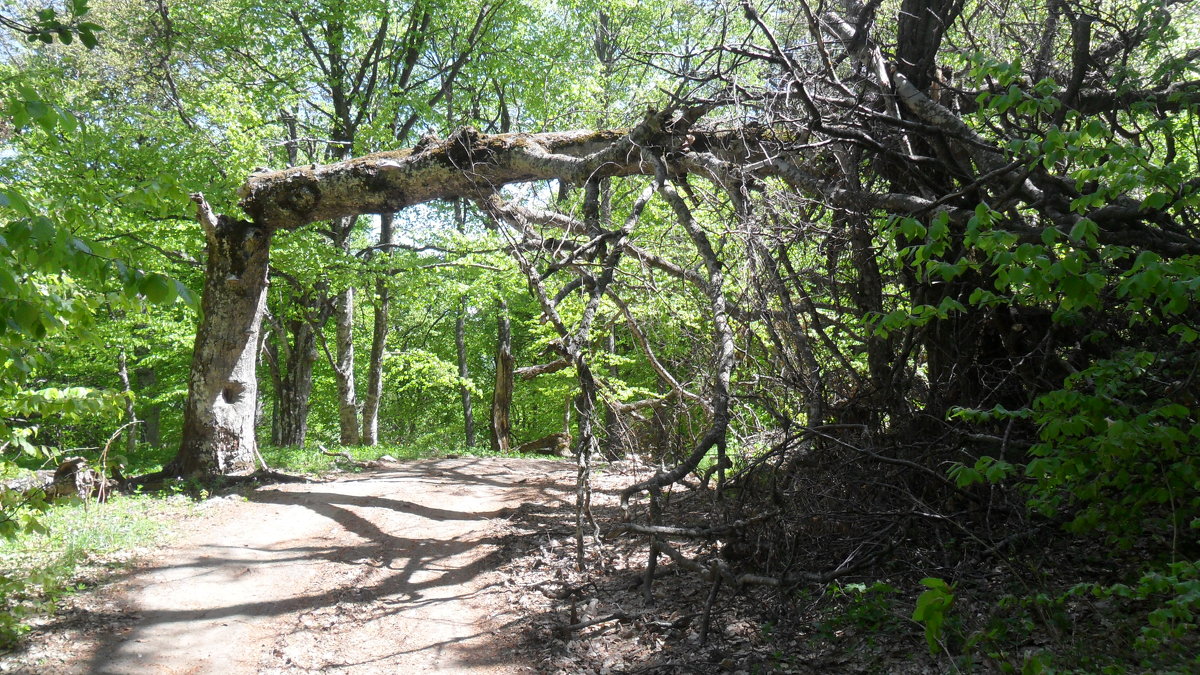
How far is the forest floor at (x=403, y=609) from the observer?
13.9 ft

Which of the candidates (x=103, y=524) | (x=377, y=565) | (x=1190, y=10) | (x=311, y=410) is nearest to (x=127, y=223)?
(x=103, y=524)

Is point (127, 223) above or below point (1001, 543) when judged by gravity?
above

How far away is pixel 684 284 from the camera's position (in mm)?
7012

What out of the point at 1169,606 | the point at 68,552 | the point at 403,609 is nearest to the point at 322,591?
the point at 403,609

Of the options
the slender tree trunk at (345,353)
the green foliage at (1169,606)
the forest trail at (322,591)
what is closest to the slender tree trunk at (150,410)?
the slender tree trunk at (345,353)

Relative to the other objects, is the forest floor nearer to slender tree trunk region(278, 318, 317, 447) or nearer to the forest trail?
the forest trail

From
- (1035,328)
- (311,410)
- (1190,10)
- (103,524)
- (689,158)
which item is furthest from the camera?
(311,410)

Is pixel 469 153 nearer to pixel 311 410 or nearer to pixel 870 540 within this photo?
pixel 870 540

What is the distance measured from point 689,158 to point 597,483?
17.8 feet

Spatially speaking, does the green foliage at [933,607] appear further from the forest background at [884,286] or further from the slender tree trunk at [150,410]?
the slender tree trunk at [150,410]

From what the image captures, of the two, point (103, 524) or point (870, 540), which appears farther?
point (103, 524)

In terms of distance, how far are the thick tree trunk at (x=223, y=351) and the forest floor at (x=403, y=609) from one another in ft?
4.17

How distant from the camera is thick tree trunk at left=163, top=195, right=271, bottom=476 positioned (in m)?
9.23

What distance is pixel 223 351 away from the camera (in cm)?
929
